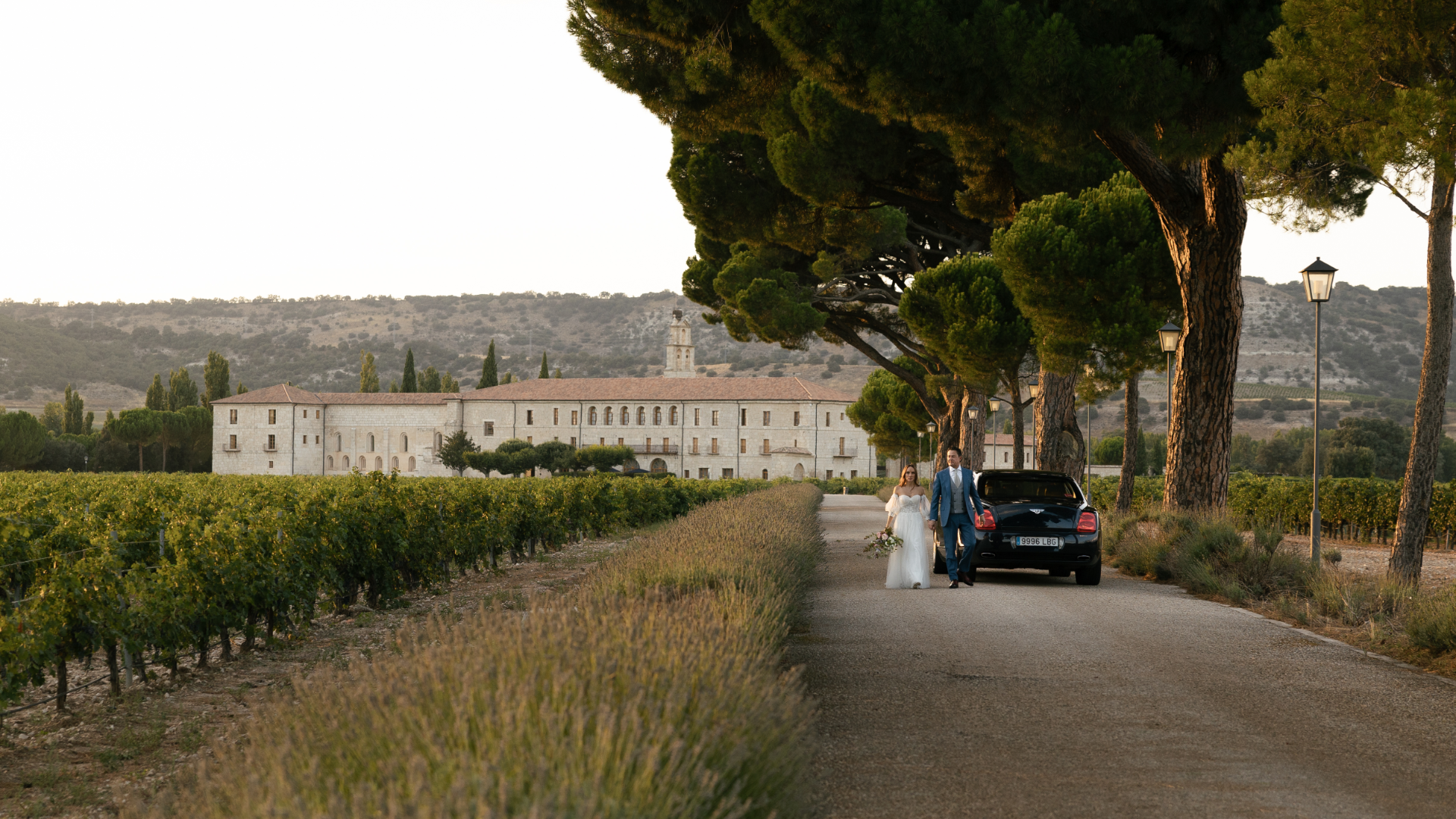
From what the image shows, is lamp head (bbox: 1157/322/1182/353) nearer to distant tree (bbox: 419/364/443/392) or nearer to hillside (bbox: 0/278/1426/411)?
distant tree (bbox: 419/364/443/392)

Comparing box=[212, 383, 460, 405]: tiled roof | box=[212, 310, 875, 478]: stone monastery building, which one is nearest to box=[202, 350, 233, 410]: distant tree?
box=[212, 383, 460, 405]: tiled roof

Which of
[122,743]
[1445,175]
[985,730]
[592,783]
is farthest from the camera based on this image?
[1445,175]

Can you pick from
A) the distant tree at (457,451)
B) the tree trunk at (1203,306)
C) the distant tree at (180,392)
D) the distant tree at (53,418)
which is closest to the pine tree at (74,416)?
the distant tree at (180,392)

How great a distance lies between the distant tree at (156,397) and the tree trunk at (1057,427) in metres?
99.8

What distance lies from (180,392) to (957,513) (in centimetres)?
10748

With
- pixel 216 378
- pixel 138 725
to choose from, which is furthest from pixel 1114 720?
pixel 216 378

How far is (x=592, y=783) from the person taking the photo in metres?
2.81

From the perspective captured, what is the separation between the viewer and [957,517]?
14594mm

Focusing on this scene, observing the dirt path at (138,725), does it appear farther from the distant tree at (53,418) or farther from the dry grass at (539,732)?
the distant tree at (53,418)

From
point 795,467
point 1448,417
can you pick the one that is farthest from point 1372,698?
point 1448,417

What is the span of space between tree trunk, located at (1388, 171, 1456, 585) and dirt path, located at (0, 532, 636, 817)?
947 centimetres

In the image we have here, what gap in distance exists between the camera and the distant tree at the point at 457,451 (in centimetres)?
9712

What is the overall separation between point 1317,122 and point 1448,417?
11811 cm

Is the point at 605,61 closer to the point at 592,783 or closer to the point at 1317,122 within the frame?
the point at 1317,122
